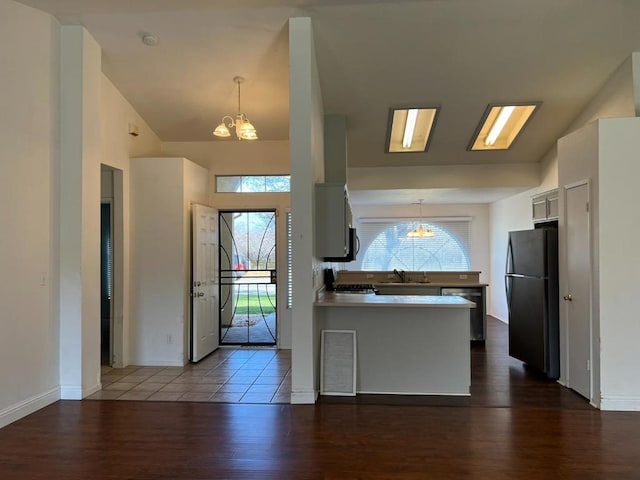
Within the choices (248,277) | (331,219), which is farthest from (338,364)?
(248,277)

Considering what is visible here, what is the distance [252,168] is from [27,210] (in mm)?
2906

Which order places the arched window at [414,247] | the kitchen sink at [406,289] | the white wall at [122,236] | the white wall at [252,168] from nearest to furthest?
Result: the white wall at [122,236] < the white wall at [252,168] < the kitchen sink at [406,289] < the arched window at [414,247]

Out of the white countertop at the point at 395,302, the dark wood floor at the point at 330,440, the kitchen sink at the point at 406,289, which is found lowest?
the dark wood floor at the point at 330,440

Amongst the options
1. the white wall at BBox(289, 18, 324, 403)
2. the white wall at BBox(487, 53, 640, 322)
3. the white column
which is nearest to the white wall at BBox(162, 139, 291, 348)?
the white column

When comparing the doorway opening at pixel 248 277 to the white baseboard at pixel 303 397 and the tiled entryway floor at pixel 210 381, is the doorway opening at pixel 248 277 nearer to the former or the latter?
the tiled entryway floor at pixel 210 381

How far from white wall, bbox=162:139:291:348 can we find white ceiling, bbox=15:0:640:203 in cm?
39

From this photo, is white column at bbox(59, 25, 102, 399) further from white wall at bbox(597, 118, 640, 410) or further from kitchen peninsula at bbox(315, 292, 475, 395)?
white wall at bbox(597, 118, 640, 410)

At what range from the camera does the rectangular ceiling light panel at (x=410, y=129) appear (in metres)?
5.64

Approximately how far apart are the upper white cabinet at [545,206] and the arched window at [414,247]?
2733 mm

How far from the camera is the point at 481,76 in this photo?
15.0 ft

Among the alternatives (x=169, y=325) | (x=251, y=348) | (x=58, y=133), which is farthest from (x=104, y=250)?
(x=251, y=348)

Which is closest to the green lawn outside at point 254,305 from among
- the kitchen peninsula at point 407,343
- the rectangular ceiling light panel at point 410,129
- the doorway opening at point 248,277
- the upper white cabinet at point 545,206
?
the doorway opening at point 248,277

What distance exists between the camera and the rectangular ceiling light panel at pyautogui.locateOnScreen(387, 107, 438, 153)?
564 centimetres

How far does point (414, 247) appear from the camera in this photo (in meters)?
9.61
